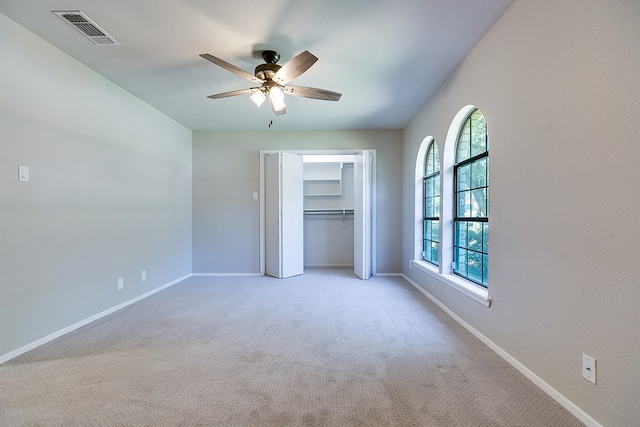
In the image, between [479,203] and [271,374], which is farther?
[479,203]

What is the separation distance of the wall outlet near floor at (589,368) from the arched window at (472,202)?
1.09m

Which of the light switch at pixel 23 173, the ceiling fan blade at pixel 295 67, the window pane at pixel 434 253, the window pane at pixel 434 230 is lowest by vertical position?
the window pane at pixel 434 253

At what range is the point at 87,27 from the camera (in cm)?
211

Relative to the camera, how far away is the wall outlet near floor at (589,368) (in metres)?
1.33

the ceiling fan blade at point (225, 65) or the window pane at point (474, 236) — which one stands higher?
the ceiling fan blade at point (225, 65)

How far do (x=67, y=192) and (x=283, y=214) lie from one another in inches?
106

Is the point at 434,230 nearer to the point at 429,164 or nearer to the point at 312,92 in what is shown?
the point at 429,164

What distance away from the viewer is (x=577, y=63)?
55.3 inches

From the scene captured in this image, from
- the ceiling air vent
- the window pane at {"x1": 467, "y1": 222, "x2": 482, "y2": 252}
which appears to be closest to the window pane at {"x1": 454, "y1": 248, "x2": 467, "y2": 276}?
the window pane at {"x1": 467, "y1": 222, "x2": 482, "y2": 252}

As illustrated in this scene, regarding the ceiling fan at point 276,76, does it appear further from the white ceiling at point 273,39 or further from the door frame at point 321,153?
the door frame at point 321,153

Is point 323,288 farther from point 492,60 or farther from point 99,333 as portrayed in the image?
point 492,60

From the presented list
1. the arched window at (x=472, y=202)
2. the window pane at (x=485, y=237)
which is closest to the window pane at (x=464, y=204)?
the arched window at (x=472, y=202)

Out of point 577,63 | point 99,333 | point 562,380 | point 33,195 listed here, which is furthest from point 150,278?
point 577,63

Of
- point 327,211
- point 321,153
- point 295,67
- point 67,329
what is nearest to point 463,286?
point 295,67
